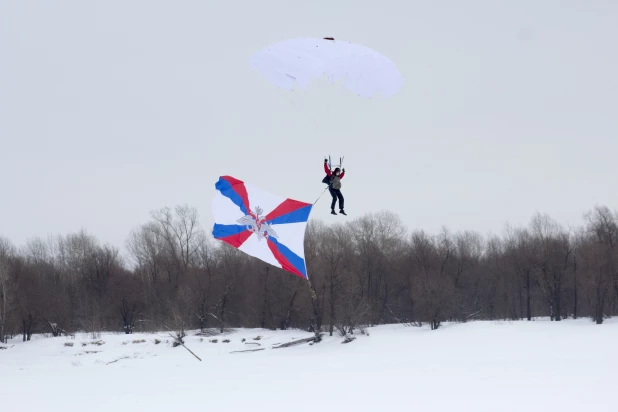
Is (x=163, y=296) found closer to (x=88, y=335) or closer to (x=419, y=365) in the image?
(x=88, y=335)

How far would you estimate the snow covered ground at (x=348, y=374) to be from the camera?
51.1 ft

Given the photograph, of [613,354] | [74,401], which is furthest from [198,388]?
[613,354]

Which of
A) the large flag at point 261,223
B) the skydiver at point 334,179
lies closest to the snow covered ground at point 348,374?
the large flag at point 261,223

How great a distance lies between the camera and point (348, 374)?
22.7 metres

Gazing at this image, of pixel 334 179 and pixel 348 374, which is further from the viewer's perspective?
pixel 348 374

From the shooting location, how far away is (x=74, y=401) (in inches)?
682

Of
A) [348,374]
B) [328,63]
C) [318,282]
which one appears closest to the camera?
[328,63]

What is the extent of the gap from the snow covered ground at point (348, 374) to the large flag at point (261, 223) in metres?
3.82

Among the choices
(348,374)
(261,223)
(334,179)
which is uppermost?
(334,179)

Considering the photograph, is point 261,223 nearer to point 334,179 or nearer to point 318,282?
point 334,179

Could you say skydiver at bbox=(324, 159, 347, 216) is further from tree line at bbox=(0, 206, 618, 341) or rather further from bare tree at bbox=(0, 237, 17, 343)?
bare tree at bbox=(0, 237, 17, 343)

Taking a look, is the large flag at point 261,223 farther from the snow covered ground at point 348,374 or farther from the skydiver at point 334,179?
the snow covered ground at point 348,374

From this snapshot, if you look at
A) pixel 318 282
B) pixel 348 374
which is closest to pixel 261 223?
pixel 348 374

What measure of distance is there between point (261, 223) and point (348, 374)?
1039 centimetres
